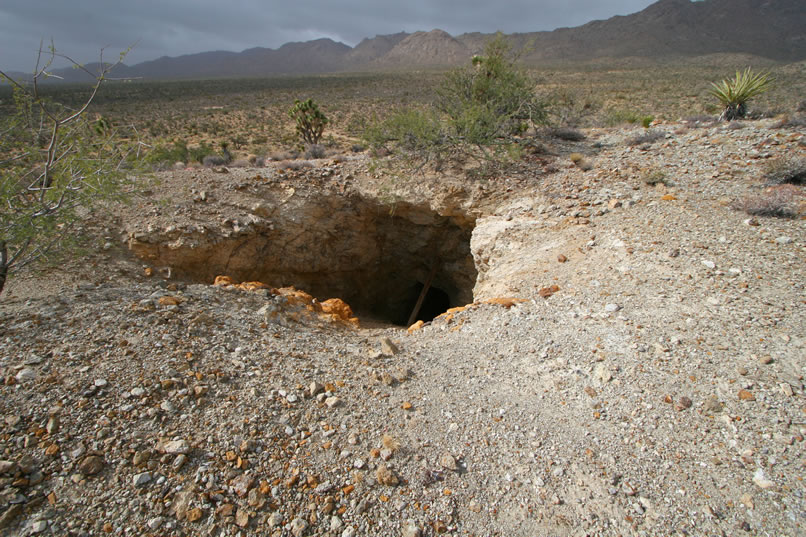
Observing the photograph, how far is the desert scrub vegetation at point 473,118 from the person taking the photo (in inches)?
274

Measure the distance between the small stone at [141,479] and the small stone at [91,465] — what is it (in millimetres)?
202

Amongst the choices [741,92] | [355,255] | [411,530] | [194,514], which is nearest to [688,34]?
[741,92]

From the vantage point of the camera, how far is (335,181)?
7.36m

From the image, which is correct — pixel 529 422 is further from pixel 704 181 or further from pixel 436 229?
pixel 436 229

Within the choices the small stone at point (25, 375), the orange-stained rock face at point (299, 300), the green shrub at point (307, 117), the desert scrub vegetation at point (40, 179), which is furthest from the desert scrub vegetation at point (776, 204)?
the green shrub at point (307, 117)

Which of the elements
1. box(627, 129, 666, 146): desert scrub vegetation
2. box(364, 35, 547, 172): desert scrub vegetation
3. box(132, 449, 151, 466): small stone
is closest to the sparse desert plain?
box(132, 449, 151, 466): small stone

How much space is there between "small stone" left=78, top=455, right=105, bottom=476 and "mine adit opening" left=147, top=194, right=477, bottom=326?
3.96 m

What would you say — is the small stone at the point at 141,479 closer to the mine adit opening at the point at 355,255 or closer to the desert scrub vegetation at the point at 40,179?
the desert scrub vegetation at the point at 40,179

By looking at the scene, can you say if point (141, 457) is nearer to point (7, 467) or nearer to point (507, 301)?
point (7, 467)

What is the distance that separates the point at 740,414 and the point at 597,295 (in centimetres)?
153

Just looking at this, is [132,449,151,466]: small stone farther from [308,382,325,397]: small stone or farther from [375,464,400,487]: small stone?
[375,464,400,487]: small stone

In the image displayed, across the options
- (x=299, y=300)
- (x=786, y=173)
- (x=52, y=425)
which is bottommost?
(x=299, y=300)

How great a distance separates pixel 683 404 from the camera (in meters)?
2.55

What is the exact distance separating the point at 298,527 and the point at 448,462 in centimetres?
95
